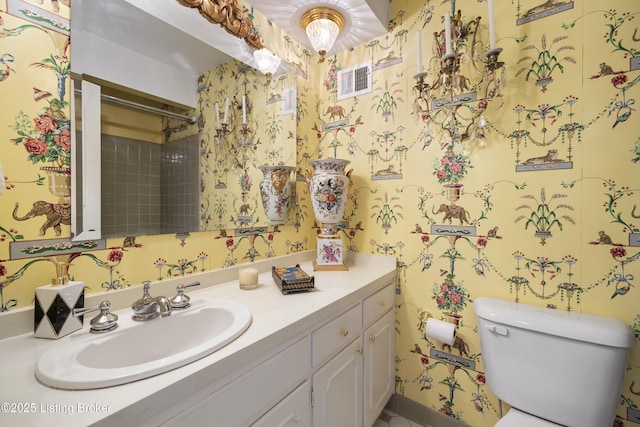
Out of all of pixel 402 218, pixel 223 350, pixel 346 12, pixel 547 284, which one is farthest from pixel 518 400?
pixel 346 12

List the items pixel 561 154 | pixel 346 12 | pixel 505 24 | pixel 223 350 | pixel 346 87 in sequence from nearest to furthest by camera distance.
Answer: pixel 223 350 → pixel 561 154 → pixel 505 24 → pixel 346 12 → pixel 346 87

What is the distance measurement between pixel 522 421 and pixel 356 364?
61cm

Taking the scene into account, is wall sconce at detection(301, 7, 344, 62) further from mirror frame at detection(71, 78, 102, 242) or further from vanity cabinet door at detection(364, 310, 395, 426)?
vanity cabinet door at detection(364, 310, 395, 426)

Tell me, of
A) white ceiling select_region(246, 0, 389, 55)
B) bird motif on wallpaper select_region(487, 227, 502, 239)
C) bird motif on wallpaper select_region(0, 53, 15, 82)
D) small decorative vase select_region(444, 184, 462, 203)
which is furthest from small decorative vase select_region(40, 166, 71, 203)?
bird motif on wallpaper select_region(487, 227, 502, 239)

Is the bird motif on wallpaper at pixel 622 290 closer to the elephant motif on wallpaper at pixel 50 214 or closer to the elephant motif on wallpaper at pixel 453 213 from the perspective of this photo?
the elephant motif on wallpaper at pixel 453 213

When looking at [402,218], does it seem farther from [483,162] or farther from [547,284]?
[547,284]

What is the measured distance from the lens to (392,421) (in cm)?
143

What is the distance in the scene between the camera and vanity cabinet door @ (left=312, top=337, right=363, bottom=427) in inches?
35.9

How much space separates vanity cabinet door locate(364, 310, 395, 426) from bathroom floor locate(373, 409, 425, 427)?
130 millimetres

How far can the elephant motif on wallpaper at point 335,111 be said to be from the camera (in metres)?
1.68

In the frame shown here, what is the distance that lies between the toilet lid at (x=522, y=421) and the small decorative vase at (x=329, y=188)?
1.05 metres

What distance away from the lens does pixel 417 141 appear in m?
1.40

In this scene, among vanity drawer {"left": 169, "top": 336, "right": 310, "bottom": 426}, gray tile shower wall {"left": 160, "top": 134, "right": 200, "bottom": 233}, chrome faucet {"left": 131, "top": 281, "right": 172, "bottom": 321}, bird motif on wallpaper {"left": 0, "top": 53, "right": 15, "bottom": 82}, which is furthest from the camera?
gray tile shower wall {"left": 160, "top": 134, "right": 200, "bottom": 233}

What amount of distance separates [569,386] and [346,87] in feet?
5.64
